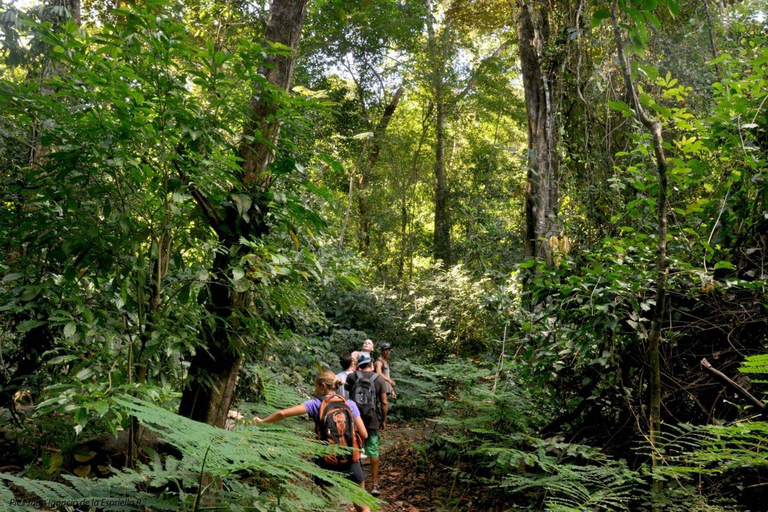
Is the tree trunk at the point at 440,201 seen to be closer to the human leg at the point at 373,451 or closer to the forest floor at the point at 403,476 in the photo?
the forest floor at the point at 403,476

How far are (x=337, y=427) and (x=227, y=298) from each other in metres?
1.54

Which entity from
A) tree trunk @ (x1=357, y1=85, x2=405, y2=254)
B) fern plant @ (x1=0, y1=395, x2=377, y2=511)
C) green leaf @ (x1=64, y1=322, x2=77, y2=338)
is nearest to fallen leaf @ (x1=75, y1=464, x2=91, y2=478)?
green leaf @ (x1=64, y1=322, x2=77, y2=338)

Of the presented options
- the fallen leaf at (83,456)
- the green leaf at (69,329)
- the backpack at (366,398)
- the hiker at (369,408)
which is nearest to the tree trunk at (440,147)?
the hiker at (369,408)

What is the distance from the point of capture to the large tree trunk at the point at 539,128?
23.4 feet

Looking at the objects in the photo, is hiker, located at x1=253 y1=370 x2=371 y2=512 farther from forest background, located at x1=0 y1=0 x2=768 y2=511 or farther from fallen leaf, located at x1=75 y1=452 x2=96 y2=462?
fallen leaf, located at x1=75 y1=452 x2=96 y2=462

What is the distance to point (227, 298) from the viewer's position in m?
4.05

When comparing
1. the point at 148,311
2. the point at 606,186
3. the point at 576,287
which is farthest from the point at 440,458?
the point at 148,311

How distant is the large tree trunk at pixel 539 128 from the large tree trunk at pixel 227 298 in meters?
4.09

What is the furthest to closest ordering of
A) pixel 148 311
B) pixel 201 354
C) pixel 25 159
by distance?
pixel 25 159 → pixel 201 354 → pixel 148 311

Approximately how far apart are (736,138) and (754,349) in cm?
157

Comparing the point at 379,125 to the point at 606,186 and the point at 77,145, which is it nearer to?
the point at 606,186

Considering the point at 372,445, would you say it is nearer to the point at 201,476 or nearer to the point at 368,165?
the point at 201,476

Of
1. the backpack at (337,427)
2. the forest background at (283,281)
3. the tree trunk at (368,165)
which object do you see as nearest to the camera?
the forest background at (283,281)

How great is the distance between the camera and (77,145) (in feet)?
10.3
